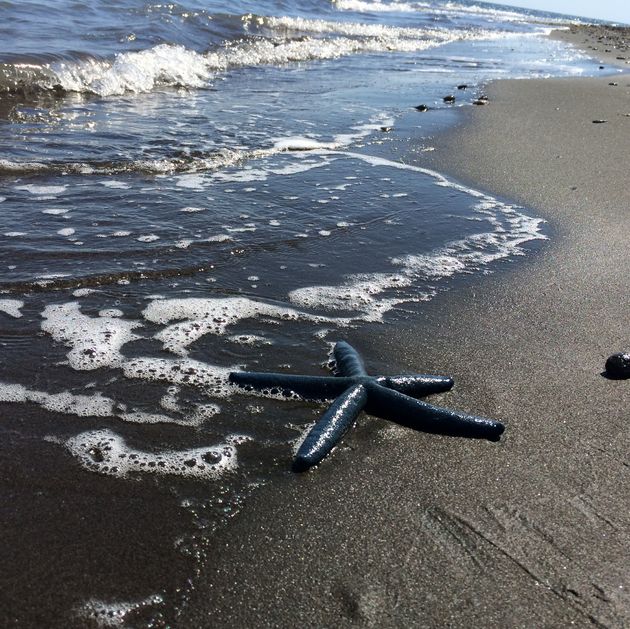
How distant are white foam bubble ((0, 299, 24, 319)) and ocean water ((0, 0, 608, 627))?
5 cm

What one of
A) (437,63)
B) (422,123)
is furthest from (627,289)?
(437,63)

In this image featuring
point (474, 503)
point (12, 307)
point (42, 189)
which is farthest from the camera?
point (42, 189)

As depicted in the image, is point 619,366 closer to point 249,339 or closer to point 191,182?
point 249,339

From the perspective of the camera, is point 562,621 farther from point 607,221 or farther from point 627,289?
point 607,221

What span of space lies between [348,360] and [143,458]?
1145 mm

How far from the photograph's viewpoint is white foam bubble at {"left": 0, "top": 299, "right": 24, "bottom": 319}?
396cm

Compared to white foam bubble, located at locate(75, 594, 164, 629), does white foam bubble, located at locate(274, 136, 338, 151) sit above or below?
above

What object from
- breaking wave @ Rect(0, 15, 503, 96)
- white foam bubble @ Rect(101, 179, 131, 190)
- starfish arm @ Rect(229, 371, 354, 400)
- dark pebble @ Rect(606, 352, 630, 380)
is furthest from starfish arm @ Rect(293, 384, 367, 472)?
breaking wave @ Rect(0, 15, 503, 96)

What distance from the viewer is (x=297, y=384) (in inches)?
126

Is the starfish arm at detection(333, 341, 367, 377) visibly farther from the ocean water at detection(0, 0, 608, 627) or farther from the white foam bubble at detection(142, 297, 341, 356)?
the white foam bubble at detection(142, 297, 341, 356)

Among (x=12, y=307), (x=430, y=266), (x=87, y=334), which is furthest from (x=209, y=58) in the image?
(x=87, y=334)

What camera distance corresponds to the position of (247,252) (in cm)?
506

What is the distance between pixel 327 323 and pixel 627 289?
220cm

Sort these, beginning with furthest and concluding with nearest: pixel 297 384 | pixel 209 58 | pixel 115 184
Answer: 1. pixel 209 58
2. pixel 115 184
3. pixel 297 384
